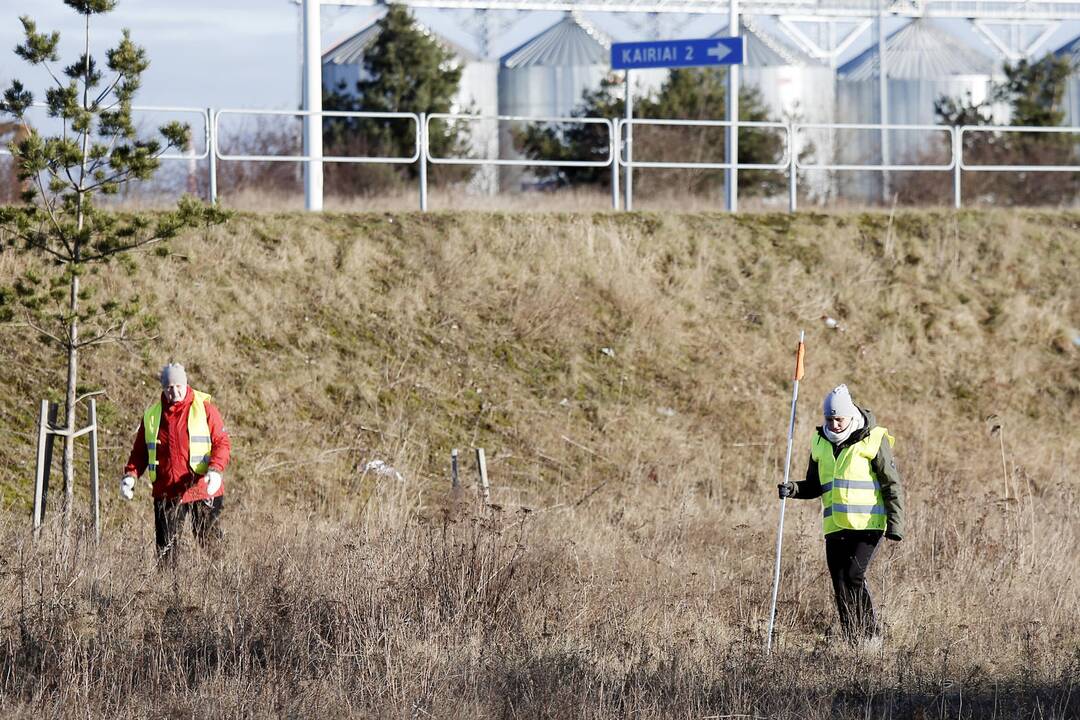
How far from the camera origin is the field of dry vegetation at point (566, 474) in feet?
23.6

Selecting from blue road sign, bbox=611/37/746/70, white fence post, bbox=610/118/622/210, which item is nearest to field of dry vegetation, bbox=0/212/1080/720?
white fence post, bbox=610/118/622/210

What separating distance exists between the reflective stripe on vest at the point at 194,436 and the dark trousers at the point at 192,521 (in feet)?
0.73

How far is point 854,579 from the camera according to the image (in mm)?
8367

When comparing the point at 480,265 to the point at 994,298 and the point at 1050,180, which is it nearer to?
the point at 994,298

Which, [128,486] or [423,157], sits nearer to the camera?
[128,486]

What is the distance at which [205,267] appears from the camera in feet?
47.9

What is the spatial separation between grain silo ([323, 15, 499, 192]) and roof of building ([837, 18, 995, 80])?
11.6m

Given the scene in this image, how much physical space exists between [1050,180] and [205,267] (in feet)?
71.1

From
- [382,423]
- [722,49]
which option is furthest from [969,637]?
[722,49]

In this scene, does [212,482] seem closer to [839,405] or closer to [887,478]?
[839,405]

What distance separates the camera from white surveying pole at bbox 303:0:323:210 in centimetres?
1664

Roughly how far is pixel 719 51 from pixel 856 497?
1085 centimetres

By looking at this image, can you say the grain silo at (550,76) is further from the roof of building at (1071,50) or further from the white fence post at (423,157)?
the white fence post at (423,157)

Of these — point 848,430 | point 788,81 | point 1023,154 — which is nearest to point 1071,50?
point 788,81
